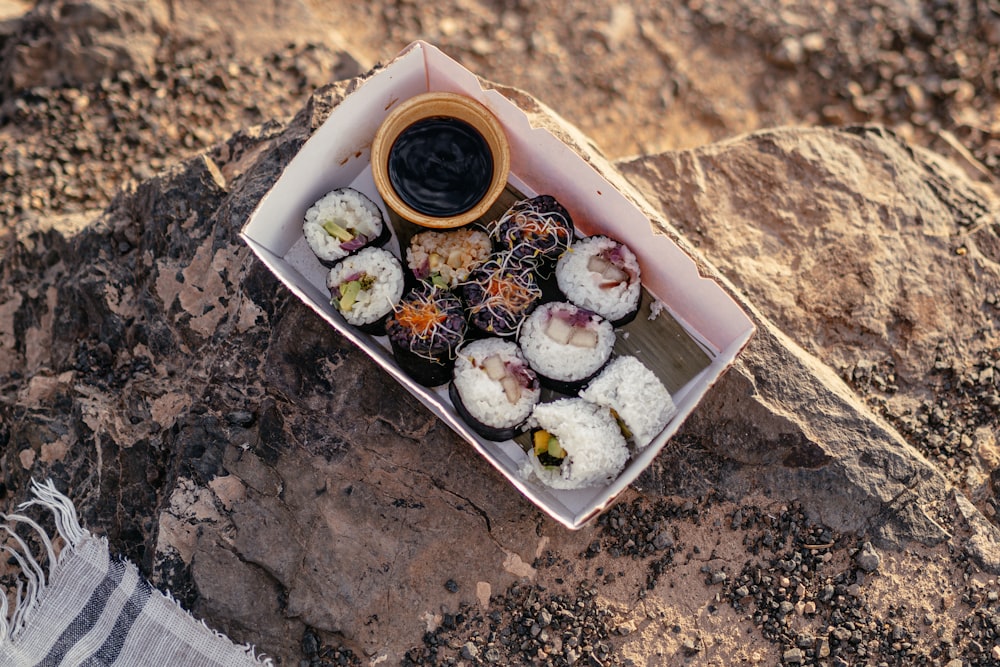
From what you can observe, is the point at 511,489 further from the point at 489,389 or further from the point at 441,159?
the point at 441,159

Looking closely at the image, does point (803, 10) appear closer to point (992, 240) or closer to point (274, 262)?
point (992, 240)

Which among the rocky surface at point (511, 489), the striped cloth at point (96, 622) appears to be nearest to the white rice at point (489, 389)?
the rocky surface at point (511, 489)

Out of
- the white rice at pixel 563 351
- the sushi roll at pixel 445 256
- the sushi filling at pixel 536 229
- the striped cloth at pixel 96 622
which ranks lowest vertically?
the striped cloth at pixel 96 622

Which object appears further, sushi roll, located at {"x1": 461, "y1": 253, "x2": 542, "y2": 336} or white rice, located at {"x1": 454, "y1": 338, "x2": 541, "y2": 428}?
sushi roll, located at {"x1": 461, "y1": 253, "x2": 542, "y2": 336}

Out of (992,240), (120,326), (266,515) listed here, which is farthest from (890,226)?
(120,326)

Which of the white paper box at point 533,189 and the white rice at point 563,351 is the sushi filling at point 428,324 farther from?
the white rice at point 563,351

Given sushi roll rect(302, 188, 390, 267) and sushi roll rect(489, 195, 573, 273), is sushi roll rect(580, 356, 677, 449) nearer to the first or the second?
sushi roll rect(489, 195, 573, 273)

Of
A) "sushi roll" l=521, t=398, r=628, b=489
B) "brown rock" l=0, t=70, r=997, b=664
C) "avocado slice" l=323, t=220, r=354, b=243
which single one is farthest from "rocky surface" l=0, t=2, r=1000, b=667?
"avocado slice" l=323, t=220, r=354, b=243
